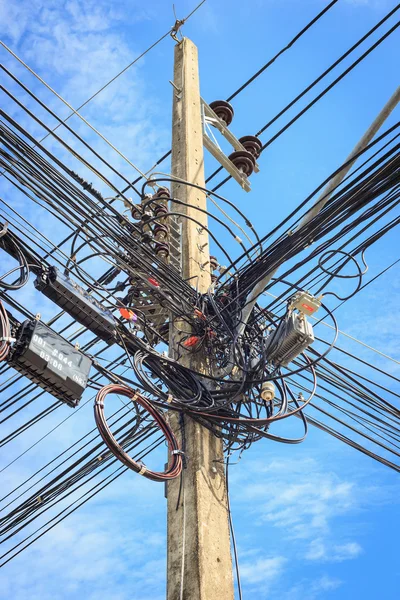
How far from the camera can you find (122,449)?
4.36m

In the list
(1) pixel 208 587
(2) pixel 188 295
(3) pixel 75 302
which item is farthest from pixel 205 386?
(1) pixel 208 587

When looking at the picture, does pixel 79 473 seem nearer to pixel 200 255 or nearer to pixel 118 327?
pixel 118 327

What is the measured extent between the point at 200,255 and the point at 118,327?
1555 millimetres

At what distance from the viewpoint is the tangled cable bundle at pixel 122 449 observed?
4301 millimetres

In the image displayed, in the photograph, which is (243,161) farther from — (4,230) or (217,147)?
(4,230)

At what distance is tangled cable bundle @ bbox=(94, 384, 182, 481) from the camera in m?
4.30

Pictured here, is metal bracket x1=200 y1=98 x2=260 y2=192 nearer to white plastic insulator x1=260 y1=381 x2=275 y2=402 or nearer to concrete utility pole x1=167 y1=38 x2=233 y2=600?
concrete utility pole x1=167 y1=38 x2=233 y2=600

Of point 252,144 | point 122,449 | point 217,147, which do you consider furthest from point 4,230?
point 252,144

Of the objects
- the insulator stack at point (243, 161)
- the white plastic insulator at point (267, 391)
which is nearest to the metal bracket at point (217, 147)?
the insulator stack at point (243, 161)

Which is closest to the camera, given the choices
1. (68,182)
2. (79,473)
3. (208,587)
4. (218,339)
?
(208,587)

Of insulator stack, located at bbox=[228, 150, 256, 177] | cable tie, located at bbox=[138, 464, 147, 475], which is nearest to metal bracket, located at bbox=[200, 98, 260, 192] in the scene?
insulator stack, located at bbox=[228, 150, 256, 177]

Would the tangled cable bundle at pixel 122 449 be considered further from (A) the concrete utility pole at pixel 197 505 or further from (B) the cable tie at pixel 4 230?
(B) the cable tie at pixel 4 230

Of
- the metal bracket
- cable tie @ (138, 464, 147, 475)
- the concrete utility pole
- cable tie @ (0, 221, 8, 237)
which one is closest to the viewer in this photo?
the concrete utility pole

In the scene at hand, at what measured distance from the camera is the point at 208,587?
4129 mm
